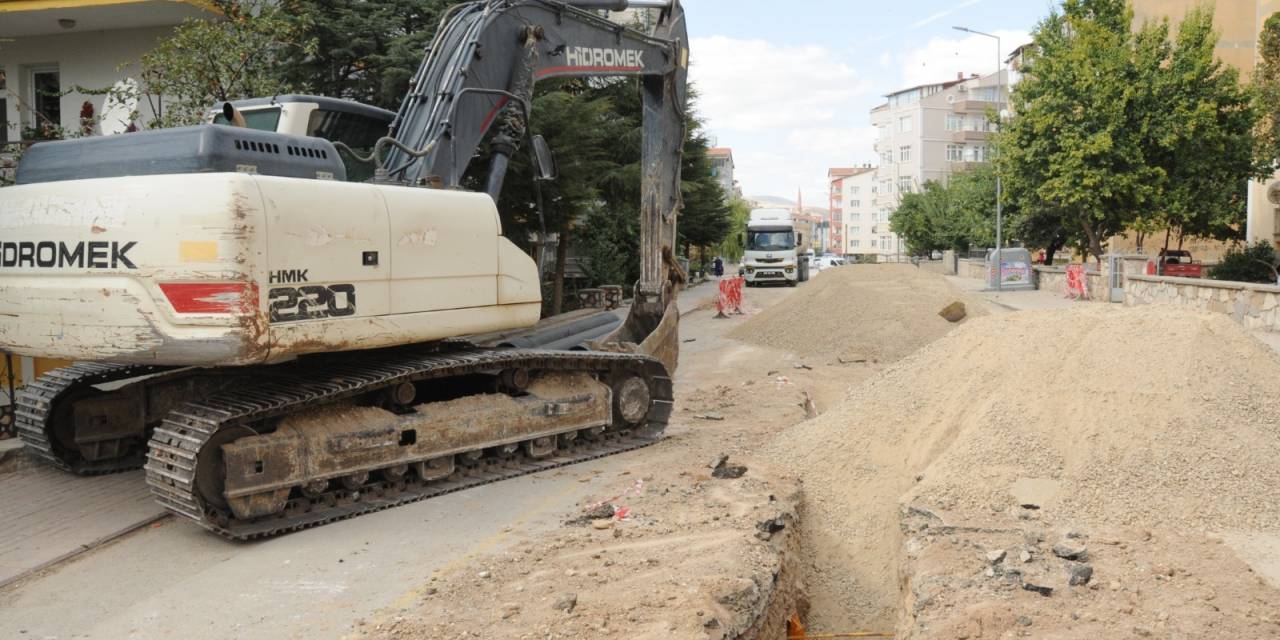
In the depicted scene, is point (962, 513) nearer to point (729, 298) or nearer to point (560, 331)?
point (560, 331)

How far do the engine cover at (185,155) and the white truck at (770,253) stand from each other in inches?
1304

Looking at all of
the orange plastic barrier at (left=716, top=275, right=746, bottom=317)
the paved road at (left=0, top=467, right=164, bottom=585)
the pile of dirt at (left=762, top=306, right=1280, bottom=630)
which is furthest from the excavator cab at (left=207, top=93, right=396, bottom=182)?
the orange plastic barrier at (left=716, top=275, right=746, bottom=317)

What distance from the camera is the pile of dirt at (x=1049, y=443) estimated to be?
618 centimetres

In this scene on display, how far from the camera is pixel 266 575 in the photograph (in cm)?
548

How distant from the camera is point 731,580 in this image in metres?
5.07

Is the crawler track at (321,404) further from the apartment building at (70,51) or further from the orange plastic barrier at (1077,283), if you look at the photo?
the orange plastic barrier at (1077,283)

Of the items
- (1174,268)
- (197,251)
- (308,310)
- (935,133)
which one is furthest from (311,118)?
(935,133)

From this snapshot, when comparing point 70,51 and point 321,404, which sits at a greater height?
point 70,51

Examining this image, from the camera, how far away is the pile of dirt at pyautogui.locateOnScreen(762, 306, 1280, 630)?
6184mm

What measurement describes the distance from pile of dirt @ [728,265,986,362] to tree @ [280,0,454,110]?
7.83 metres

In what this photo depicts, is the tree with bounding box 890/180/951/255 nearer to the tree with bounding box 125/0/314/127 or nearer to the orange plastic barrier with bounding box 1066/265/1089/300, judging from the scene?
the orange plastic barrier with bounding box 1066/265/1089/300

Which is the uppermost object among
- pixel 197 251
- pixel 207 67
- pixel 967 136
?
pixel 967 136

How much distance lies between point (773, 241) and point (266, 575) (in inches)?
1381

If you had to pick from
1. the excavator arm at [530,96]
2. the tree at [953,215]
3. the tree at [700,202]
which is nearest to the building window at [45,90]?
the excavator arm at [530,96]
